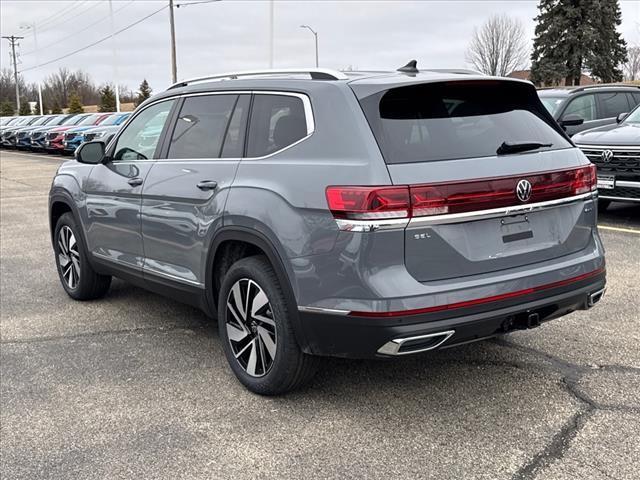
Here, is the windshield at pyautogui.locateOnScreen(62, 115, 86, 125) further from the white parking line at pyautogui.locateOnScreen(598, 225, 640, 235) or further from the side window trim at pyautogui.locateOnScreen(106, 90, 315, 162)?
the side window trim at pyautogui.locateOnScreen(106, 90, 315, 162)

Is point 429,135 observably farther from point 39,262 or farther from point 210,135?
point 39,262

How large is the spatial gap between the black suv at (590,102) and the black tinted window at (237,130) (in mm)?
8657

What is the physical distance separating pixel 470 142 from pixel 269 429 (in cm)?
179

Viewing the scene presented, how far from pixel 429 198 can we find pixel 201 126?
1896mm

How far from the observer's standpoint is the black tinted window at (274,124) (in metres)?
3.70

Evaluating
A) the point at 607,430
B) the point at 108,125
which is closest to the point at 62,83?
the point at 108,125

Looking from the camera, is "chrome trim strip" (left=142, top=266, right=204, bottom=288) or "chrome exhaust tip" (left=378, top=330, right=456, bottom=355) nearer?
"chrome exhaust tip" (left=378, top=330, right=456, bottom=355)

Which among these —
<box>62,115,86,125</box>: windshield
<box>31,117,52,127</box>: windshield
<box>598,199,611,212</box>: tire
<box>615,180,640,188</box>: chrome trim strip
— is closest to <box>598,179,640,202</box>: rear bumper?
<box>615,180,640,188</box>: chrome trim strip

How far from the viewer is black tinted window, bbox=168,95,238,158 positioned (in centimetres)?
427

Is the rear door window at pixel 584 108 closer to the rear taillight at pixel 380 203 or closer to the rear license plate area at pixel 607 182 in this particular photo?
the rear license plate area at pixel 607 182

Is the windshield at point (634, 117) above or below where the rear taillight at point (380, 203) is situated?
above

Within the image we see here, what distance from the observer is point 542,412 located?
11.8 feet

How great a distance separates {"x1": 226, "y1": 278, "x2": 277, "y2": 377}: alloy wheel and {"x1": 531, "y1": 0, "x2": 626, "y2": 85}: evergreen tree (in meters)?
49.6

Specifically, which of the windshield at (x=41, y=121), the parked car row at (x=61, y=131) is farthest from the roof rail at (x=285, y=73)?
the windshield at (x=41, y=121)
